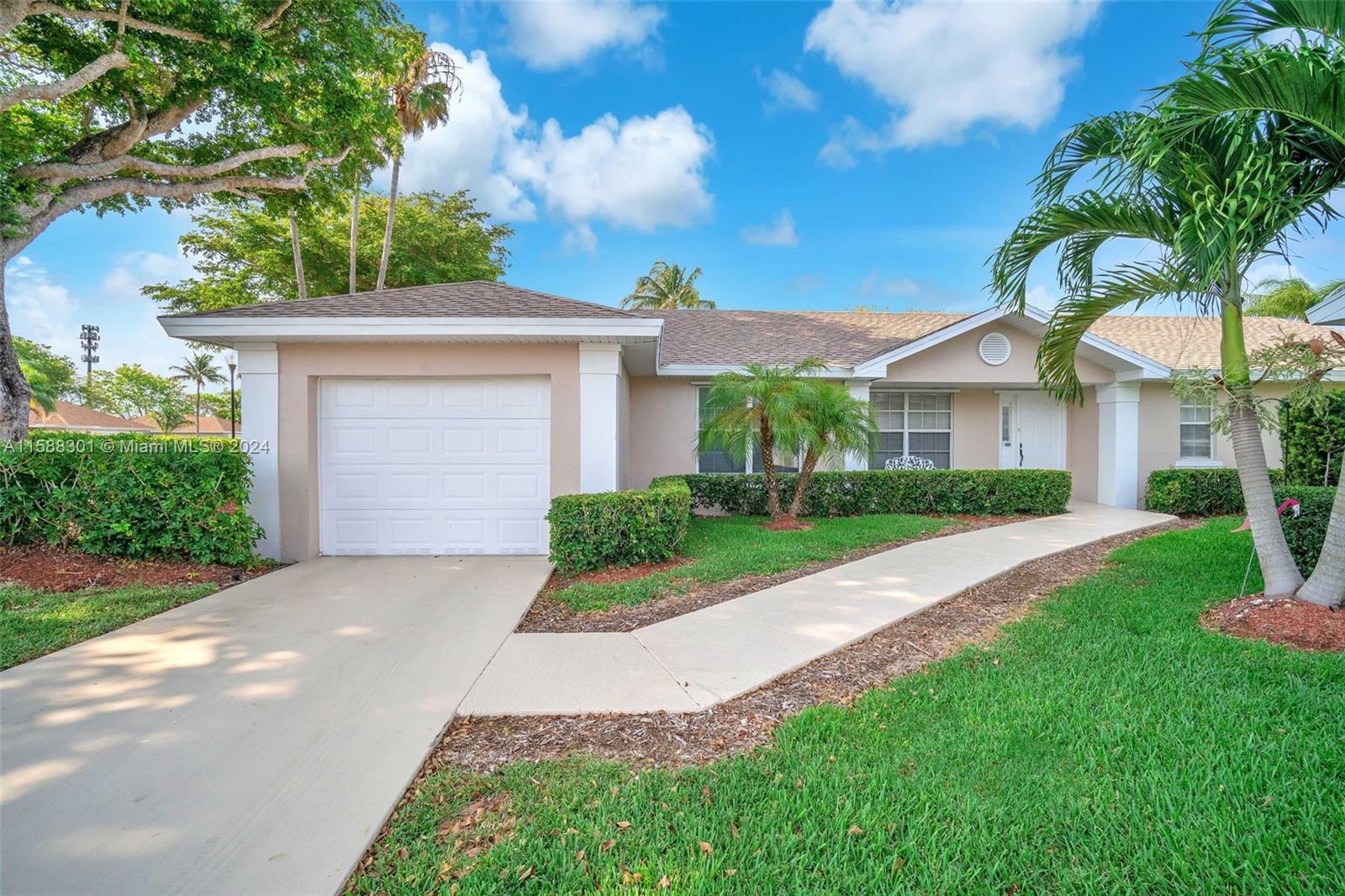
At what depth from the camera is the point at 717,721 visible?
317 centimetres

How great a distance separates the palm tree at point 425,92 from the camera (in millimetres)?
18219

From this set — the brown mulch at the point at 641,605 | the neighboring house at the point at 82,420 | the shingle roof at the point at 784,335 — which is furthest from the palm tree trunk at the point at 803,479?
the neighboring house at the point at 82,420

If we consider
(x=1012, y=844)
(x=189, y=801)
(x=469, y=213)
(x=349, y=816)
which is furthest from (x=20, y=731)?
(x=469, y=213)

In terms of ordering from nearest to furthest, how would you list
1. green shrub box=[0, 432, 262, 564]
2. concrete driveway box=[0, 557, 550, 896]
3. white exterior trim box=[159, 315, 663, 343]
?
1. concrete driveway box=[0, 557, 550, 896]
2. green shrub box=[0, 432, 262, 564]
3. white exterior trim box=[159, 315, 663, 343]

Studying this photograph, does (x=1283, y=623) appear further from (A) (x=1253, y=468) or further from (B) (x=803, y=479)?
(B) (x=803, y=479)

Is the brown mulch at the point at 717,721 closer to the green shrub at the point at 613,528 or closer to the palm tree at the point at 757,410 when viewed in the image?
the green shrub at the point at 613,528

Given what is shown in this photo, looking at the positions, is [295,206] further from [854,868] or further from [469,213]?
[854,868]

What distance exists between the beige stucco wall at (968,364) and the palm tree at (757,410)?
3.51 m

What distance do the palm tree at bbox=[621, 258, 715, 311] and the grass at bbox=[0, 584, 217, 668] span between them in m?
29.9

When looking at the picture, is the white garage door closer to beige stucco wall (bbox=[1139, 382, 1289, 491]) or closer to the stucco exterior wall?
the stucco exterior wall

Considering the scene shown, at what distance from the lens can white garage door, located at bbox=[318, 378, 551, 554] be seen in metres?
7.32

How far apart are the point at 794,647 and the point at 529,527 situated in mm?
4347

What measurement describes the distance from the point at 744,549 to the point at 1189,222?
515cm

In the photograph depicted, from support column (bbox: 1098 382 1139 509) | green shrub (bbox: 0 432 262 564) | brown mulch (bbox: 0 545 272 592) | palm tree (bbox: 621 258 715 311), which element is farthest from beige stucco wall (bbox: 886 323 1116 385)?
palm tree (bbox: 621 258 715 311)
